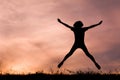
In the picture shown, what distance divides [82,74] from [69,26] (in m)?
4.61

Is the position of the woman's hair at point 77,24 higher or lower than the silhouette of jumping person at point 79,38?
higher
